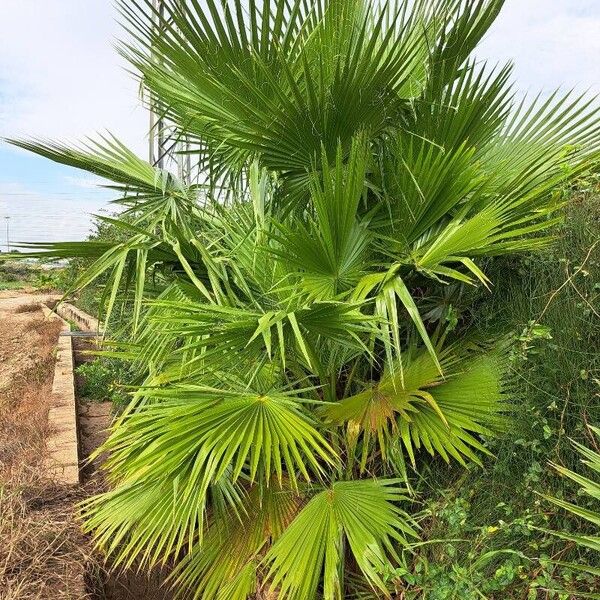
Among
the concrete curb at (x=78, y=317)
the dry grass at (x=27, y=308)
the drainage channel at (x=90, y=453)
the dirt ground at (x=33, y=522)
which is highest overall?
the dirt ground at (x=33, y=522)

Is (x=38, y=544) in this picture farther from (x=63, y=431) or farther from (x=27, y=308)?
(x=27, y=308)

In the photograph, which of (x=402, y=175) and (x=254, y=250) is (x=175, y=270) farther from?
(x=402, y=175)

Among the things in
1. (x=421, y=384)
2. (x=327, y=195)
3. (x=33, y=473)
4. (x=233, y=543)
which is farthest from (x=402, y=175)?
(x=33, y=473)

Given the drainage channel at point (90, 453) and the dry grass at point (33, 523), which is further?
the drainage channel at point (90, 453)

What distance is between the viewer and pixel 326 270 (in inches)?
83.9

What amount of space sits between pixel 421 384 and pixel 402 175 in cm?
83

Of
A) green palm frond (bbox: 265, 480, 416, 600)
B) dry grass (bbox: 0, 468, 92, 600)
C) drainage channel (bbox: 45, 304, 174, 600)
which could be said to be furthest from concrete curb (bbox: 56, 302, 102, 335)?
green palm frond (bbox: 265, 480, 416, 600)

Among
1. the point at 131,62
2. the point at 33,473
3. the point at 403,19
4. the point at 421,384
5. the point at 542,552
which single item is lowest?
the point at 33,473

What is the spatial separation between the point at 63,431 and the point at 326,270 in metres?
2.46

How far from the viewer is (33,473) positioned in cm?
277

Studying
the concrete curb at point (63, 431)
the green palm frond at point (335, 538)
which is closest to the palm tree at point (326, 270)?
the green palm frond at point (335, 538)

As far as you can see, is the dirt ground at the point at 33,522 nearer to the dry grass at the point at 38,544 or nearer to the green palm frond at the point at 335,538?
the dry grass at the point at 38,544

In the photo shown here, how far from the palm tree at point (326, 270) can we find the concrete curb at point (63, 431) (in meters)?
0.68

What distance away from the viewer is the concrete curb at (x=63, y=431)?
2.95m
